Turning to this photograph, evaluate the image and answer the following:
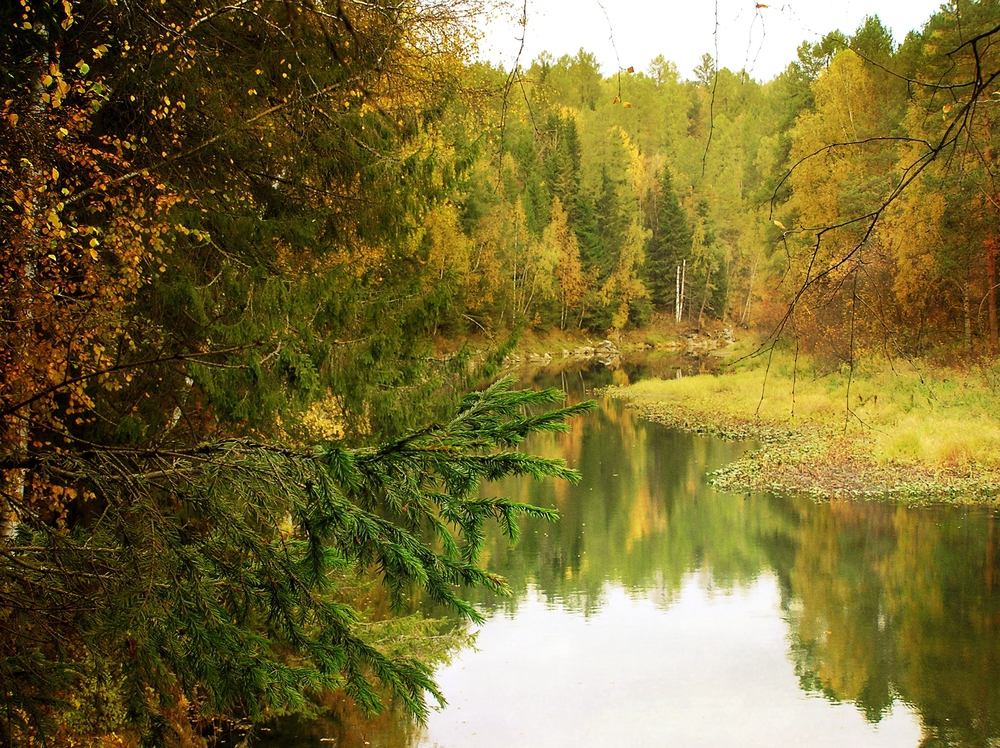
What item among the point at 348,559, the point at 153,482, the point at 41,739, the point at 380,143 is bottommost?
the point at 41,739

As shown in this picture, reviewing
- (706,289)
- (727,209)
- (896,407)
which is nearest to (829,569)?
(896,407)

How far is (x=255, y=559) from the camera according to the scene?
2.95m

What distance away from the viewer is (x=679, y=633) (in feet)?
31.7

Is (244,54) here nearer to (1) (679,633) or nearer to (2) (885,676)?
(1) (679,633)

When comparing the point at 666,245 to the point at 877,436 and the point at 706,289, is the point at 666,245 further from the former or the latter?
the point at 877,436

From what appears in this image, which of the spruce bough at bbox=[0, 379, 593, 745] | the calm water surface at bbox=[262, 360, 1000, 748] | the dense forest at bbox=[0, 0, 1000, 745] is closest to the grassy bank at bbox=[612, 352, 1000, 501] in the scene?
the calm water surface at bbox=[262, 360, 1000, 748]

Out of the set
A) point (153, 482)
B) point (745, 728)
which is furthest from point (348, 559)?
point (745, 728)

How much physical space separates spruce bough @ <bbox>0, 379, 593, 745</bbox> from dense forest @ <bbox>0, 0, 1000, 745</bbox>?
0.04 ft

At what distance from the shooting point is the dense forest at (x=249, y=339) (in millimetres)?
2613

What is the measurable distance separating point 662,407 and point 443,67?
1762 cm

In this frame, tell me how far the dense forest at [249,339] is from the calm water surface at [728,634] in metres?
1.29

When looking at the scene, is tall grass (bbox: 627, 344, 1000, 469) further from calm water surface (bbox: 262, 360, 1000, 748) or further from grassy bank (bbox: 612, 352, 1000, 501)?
calm water surface (bbox: 262, 360, 1000, 748)

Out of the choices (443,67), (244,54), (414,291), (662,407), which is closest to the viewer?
Result: (244,54)

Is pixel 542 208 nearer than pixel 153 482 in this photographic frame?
No
